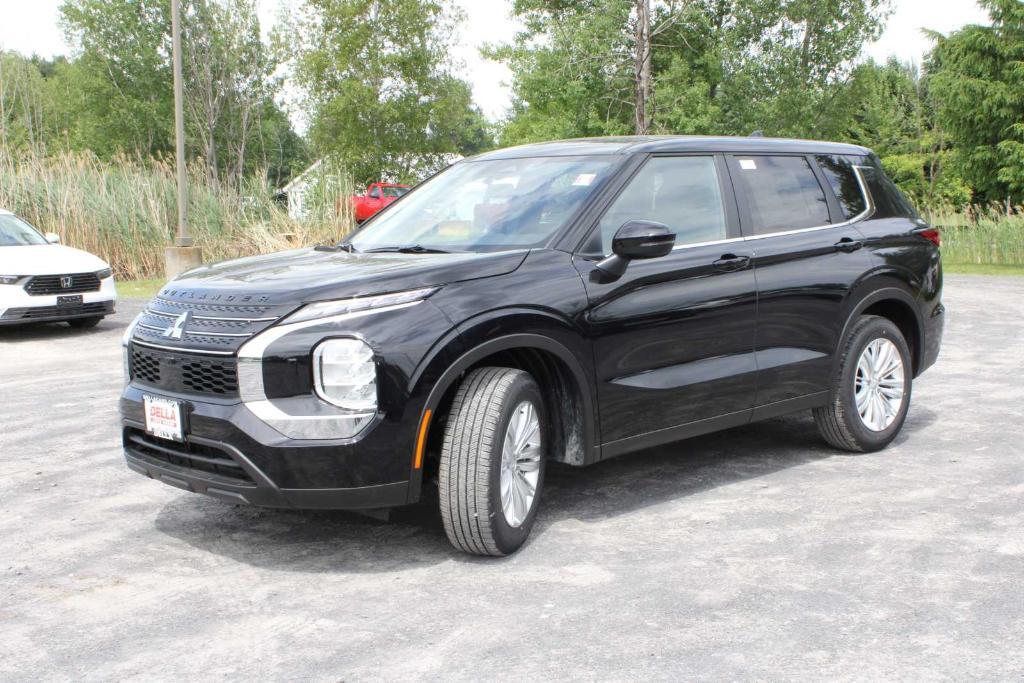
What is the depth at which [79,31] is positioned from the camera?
5681 centimetres

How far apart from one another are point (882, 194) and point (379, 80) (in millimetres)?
39546

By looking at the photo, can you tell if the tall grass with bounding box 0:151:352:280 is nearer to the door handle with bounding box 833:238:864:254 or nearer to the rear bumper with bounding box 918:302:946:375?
the rear bumper with bounding box 918:302:946:375

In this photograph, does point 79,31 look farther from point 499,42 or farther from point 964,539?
point 964,539

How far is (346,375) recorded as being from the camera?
423 centimetres

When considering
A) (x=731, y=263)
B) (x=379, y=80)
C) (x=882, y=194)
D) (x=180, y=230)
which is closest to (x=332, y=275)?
(x=731, y=263)

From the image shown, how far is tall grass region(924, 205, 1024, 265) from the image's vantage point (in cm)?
2342

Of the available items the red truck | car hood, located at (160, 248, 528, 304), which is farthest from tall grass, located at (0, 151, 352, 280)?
car hood, located at (160, 248, 528, 304)

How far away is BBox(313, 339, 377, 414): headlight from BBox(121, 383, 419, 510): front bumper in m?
0.12

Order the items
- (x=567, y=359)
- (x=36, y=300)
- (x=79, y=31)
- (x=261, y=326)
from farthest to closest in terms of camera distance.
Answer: (x=79, y=31)
(x=36, y=300)
(x=567, y=359)
(x=261, y=326)

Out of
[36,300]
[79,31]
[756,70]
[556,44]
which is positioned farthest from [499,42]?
[79,31]

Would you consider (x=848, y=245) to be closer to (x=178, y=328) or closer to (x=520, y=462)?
(x=520, y=462)

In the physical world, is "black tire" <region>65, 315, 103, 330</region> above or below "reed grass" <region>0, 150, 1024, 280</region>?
below

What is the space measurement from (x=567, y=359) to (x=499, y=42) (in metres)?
32.1

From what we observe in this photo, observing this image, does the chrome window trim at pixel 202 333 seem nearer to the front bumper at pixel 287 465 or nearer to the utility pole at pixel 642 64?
the front bumper at pixel 287 465
